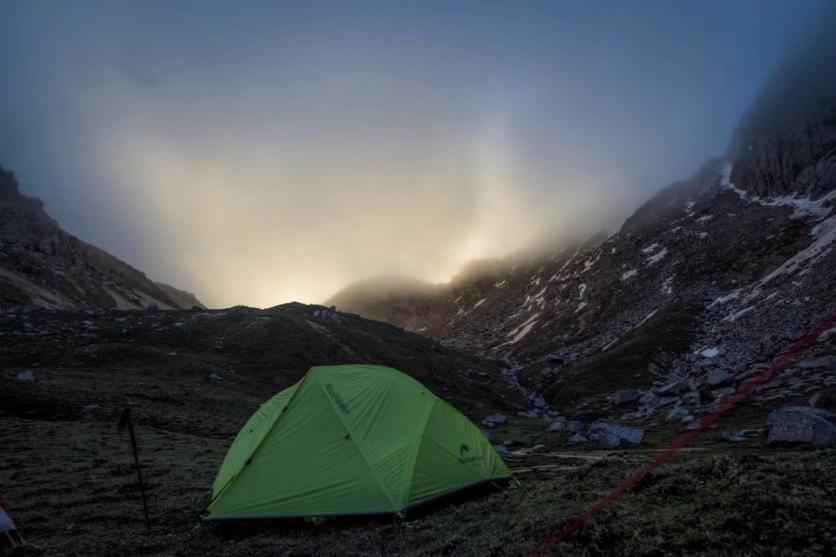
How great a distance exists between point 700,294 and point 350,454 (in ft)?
257

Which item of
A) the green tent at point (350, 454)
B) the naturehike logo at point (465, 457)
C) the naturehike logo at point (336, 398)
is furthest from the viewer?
the naturehike logo at point (336, 398)

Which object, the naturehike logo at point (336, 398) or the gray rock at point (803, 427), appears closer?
the naturehike logo at point (336, 398)

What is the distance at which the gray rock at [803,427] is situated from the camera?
1625cm

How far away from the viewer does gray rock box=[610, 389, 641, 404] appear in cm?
4475

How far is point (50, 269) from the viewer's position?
112m

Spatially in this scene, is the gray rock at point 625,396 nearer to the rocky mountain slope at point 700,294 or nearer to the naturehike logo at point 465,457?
the rocky mountain slope at point 700,294

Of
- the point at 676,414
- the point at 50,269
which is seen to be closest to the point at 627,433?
the point at 676,414

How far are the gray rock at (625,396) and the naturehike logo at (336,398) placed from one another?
3817 cm

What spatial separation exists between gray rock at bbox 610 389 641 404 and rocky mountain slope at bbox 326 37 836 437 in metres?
0.09

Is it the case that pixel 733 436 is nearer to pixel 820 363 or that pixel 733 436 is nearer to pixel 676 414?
pixel 676 414

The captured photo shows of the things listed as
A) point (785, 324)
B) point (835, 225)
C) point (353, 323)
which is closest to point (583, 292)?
point (835, 225)

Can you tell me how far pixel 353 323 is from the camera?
87125mm

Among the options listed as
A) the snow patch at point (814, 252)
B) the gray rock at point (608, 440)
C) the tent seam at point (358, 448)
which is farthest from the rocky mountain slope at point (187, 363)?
the snow patch at point (814, 252)

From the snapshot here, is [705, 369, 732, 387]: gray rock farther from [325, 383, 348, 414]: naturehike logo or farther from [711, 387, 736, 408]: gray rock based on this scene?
[325, 383, 348, 414]: naturehike logo
